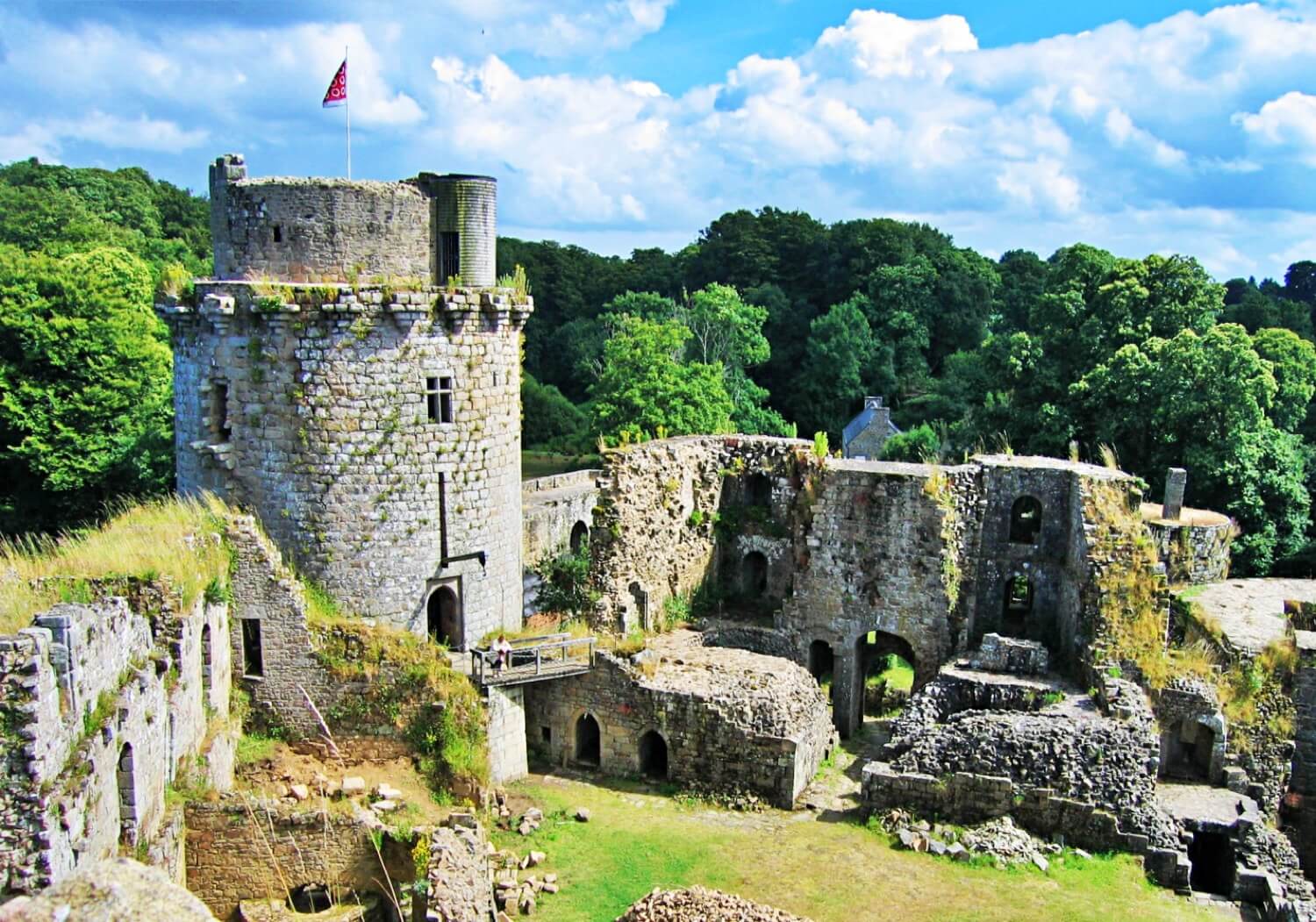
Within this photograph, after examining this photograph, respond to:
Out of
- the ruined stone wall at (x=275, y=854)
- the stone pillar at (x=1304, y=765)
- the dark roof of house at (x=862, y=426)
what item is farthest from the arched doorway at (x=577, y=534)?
the stone pillar at (x=1304, y=765)

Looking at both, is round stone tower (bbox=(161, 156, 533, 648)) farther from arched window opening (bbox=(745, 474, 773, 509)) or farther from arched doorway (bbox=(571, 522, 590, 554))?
arched doorway (bbox=(571, 522, 590, 554))

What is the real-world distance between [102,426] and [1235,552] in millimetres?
32564

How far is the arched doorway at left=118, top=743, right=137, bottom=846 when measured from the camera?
1448 centimetres

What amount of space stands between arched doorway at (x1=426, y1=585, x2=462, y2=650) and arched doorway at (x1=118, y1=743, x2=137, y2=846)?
735cm

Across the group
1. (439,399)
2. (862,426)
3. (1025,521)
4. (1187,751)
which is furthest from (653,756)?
(862,426)

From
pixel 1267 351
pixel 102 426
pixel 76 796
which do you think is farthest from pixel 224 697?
pixel 1267 351

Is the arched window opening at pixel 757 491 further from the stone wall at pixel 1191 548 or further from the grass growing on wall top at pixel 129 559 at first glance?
the grass growing on wall top at pixel 129 559

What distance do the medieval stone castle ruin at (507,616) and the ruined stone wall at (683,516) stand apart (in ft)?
0.45

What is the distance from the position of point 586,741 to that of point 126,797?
10264mm

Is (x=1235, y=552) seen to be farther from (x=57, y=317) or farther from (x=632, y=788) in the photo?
(x=57, y=317)

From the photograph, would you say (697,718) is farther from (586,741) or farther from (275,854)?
(275,854)

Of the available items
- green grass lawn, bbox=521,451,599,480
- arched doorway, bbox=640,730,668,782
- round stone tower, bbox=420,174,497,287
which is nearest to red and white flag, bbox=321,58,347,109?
round stone tower, bbox=420,174,497,287

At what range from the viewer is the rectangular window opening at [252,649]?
65.2 ft

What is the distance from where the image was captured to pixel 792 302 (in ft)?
225
